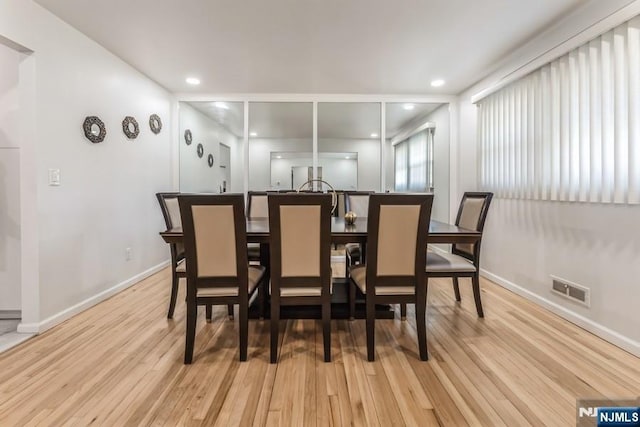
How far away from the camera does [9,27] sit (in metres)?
2.20

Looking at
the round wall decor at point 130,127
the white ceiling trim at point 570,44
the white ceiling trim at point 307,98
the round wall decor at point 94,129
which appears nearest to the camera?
the white ceiling trim at point 570,44

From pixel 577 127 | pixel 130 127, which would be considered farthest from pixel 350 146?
pixel 577 127

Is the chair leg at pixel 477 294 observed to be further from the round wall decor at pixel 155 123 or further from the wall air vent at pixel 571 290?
the round wall decor at pixel 155 123

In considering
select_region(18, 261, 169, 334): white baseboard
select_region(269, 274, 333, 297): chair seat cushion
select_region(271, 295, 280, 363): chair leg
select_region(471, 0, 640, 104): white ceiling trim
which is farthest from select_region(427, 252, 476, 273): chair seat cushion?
select_region(18, 261, 169, 334): white baseboard

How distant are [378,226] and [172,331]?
173 cm

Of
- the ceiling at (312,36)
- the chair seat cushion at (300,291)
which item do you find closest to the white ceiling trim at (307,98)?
the ceiling at (312,36)

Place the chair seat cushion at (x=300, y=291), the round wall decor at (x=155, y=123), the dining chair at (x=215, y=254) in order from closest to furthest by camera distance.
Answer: the dining chair at (x=215, y=254) → the chair seat cushion at (x=300, y=291) → the round wall decor at (x=155, y=123)

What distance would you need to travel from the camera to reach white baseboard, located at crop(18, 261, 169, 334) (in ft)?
7.76

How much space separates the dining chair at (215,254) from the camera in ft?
6.06

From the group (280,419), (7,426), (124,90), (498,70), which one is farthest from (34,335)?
(498,70)

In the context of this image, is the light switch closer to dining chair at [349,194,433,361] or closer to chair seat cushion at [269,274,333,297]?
chair seat cushion at [269,274,333,297]

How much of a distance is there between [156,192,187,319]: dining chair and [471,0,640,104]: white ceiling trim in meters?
3.34

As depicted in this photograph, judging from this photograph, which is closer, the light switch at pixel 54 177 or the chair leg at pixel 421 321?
the chair leg at pixel 421 321

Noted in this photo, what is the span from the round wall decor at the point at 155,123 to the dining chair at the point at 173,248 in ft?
5.49
